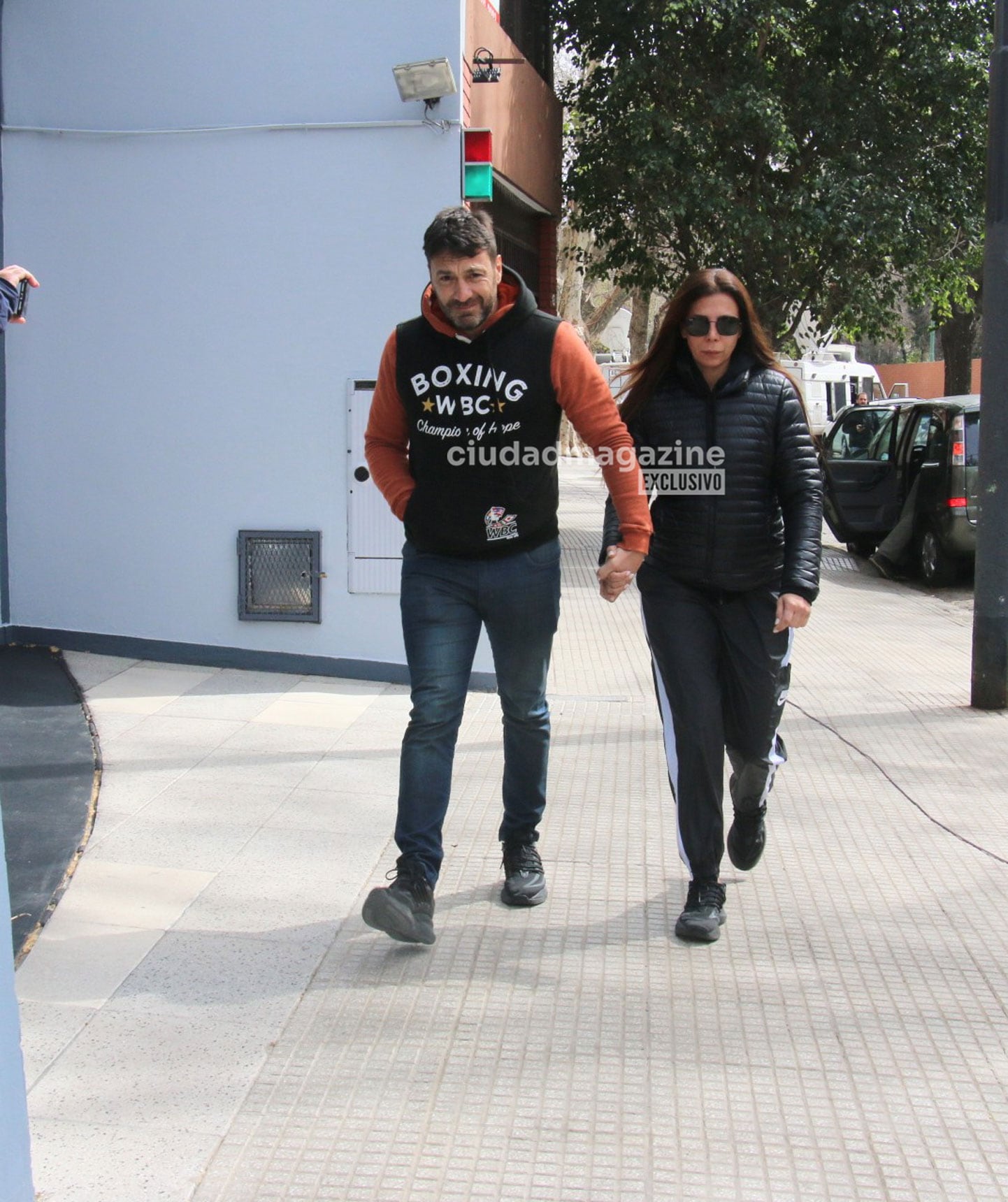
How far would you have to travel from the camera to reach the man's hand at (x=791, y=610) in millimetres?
3777

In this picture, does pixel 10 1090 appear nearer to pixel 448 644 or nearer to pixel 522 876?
pixel 448 644

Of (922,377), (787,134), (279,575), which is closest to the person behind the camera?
(279,575)

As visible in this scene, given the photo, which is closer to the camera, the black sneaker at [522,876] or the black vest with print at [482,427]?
the black vest with print at [482,427]

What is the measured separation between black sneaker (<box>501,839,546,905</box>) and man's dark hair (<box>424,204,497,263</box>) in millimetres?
1720

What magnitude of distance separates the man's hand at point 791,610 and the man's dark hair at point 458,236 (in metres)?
1.22

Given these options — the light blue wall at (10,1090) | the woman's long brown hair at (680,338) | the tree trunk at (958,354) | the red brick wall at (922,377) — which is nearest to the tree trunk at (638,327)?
the tree trunk at (958,354)

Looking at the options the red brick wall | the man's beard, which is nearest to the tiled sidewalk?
the man's beard

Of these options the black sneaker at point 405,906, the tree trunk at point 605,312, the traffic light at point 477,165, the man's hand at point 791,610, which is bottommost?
the black sneaker at point 405,906

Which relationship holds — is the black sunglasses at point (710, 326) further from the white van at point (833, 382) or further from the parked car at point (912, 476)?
the white van at point (833, 382)

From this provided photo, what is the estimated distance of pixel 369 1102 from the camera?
9.85 feet

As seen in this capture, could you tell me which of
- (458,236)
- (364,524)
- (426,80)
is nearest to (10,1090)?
(458,236)

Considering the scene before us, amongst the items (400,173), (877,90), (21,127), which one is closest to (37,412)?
(21,127)

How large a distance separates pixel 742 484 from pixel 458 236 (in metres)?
1.03

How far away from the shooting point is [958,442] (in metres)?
11.7
